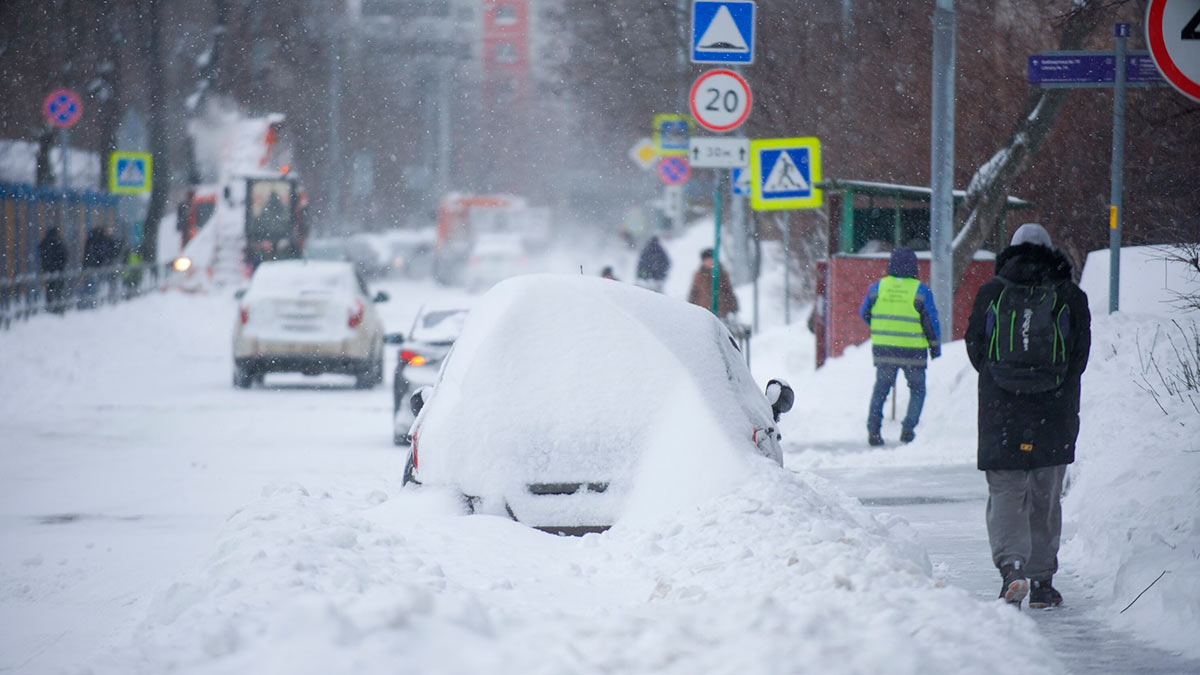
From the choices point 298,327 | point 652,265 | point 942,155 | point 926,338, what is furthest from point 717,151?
point 652,265

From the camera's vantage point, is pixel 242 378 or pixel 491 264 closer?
pixel 242 378

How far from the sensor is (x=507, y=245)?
49.2 meters

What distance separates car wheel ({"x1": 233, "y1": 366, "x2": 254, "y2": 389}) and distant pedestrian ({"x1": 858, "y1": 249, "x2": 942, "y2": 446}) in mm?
9453

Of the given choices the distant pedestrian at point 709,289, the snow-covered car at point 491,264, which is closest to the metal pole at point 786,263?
the distant pedestrian at point 709,289

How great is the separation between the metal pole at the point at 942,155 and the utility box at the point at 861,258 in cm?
224

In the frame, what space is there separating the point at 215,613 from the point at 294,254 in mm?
40548

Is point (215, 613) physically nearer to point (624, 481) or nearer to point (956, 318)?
point (624, 481)

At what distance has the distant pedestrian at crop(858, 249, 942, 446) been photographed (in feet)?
46.4

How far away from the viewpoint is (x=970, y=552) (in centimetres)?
886

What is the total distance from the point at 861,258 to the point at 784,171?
267cm

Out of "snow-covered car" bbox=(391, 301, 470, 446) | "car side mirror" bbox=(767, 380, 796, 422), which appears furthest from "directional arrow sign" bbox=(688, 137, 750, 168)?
"car side mirror" bbox=(767, 380, 796, 422)

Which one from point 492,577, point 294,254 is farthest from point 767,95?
point 492,577

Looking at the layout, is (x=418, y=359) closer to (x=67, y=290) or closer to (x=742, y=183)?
(x=742, y=183)

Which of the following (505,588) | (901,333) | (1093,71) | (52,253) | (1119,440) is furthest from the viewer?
(52,253)
